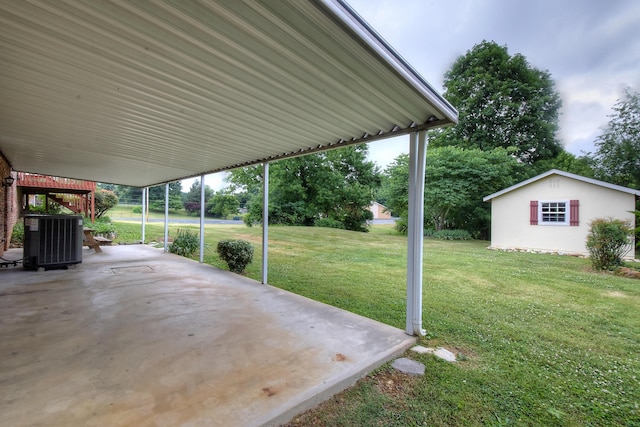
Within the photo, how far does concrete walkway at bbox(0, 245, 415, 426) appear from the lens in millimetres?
1894

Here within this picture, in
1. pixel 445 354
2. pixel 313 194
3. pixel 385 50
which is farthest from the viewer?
pixel 313 194

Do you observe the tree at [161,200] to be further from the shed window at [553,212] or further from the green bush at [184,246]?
the shed window at [553,212]

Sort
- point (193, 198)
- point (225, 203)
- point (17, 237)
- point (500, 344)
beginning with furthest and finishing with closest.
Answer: point (193, 198) < point (225, 203) < point (17, 237) < point (500, 344)

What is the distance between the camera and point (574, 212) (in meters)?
10.3

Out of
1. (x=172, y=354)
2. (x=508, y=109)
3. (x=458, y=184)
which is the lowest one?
(x=172, y=354)

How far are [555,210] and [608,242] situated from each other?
395cm

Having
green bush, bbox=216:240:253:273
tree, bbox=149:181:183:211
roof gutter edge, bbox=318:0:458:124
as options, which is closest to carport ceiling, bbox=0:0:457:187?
roof gutter edge, bbox=318:0:458:124

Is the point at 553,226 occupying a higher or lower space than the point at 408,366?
higher

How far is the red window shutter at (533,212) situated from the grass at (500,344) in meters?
4.18

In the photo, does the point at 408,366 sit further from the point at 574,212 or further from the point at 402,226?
the point at 402,226

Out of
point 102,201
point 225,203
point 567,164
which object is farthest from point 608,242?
point 225,203

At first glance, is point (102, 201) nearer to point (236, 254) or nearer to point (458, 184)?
point (236, 254)

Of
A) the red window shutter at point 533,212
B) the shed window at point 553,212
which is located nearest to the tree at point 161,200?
the red window shutter at point 533,212

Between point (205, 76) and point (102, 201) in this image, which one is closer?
point (205, 76)
